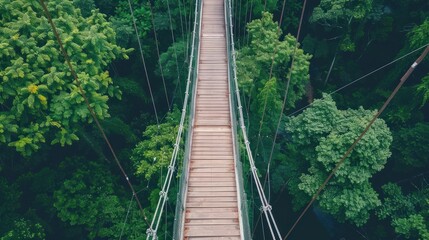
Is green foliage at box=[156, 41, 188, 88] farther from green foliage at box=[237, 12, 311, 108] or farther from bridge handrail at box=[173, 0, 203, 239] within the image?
green foliage at box=[237, 12, 311, 108]

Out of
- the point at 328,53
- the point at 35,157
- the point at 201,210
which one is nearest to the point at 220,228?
the point at 201,210

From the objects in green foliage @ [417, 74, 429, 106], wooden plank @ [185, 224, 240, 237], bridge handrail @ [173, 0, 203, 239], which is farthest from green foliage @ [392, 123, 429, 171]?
wooden plank @ [185, 224, 240, 237]

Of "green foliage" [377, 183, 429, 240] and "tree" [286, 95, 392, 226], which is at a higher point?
"tree" [286, 95, 392, 226]

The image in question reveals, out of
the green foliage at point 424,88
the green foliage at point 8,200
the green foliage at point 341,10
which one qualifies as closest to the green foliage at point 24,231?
the green foliage at point 8,200

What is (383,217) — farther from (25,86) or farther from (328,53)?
(25,86)

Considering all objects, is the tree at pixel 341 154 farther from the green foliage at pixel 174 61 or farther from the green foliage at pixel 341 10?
the green foliage at pixel 174 61
